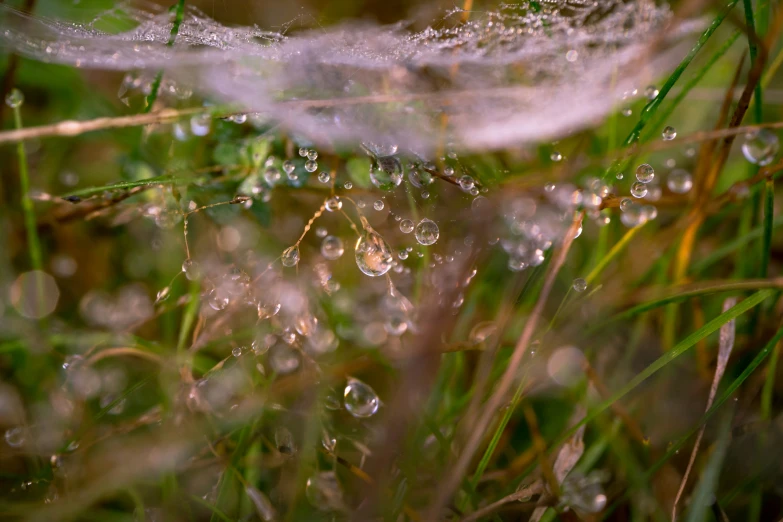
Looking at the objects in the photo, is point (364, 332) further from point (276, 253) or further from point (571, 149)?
point (571, 149)

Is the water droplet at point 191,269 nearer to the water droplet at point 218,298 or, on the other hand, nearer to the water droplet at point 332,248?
the water droplet at point 218,298

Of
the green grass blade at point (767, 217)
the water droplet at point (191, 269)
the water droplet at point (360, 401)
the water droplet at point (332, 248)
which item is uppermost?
the green grass blade at point (767, 217)

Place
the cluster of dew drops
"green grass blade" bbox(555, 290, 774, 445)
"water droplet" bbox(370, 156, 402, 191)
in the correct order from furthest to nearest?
"water droplet" bbox(370, 156, 402, 191)
the cluster of dew drops
"green grass blade" bbox(555, 290, 774, 445)

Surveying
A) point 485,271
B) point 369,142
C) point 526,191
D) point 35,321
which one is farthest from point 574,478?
point 35,321

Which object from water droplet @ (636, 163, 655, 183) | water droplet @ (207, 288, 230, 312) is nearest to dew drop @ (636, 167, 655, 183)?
water droplet @ (636, 163, 655, 183)

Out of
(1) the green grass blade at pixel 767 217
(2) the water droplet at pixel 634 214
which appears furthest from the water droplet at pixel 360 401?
(1) the green grass blade at pixel 767 217

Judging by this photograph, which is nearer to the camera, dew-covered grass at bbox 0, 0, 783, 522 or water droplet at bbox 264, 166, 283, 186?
dew-covered grass at bbox 0, 0, 783, 522

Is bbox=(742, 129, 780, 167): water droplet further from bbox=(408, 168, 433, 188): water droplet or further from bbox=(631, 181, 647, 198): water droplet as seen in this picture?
bbox=(408, 168, 433, 188): water droplet
